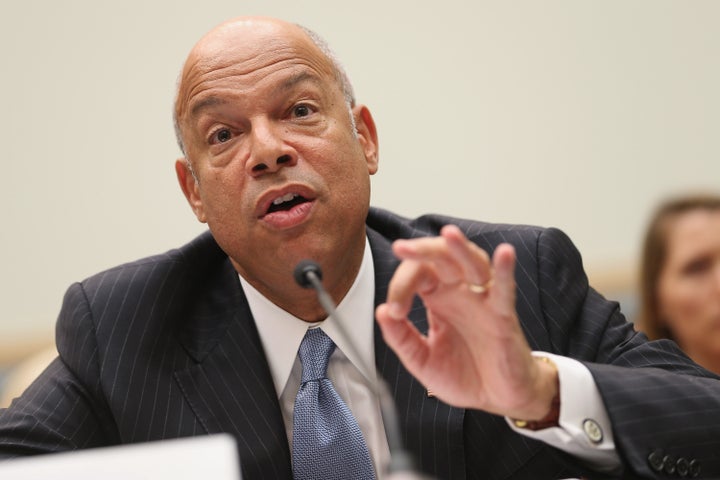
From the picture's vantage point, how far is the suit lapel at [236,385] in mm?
1820

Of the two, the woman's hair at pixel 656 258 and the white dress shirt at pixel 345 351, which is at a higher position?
the white dress shirt at pixel 345 351

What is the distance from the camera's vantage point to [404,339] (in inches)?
56.7

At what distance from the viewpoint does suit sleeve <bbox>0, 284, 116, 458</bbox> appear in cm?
183

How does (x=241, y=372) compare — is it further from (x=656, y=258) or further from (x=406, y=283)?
(x=656, y=258)

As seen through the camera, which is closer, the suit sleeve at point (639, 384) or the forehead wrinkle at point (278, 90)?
the suit sleeve at point (639, 384)

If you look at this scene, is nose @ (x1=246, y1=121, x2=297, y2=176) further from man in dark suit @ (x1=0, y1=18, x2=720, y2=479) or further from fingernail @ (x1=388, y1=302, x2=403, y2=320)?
fingernail @ (x1=388, y1=302, x2=403, y2=320)

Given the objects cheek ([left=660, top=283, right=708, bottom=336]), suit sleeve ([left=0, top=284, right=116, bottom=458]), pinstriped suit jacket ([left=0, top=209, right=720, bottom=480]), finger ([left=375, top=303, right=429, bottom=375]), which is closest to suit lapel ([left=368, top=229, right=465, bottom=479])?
pinstriped suit jacket ([left=0, top=209, right=720, bottom=480])

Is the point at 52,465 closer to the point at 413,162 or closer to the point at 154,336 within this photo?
the point at 154,336

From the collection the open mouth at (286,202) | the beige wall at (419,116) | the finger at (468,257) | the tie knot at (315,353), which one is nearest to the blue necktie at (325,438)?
the tie knot at (315,353)

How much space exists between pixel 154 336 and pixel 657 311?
1845mm

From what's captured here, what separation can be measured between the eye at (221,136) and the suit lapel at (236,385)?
35cm

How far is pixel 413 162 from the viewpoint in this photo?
341 centimetres

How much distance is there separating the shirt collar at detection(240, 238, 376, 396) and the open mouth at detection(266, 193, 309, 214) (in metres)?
0.25

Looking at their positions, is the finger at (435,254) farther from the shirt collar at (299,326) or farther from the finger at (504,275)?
the shirt collar at (299,326)
